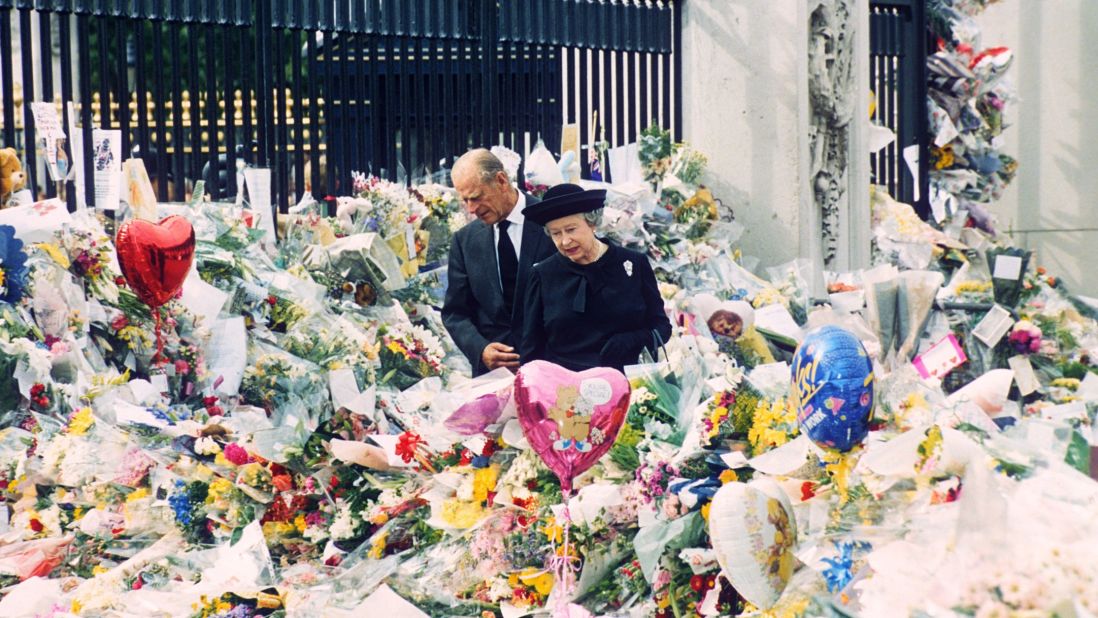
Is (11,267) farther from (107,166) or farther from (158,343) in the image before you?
(107,166)

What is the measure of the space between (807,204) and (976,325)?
6.85 feet

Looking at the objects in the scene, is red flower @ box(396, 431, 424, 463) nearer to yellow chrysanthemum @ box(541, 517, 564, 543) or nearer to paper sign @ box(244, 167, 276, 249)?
yellow chrysanthemum @ box(541, 517, 564, 543)

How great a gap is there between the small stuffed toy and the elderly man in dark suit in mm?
2168

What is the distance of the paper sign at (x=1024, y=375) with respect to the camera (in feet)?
22.1

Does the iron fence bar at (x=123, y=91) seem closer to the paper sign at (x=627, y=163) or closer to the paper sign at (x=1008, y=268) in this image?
the paper sign at (x=627, y=163)

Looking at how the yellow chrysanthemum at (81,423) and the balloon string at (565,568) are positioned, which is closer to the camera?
the balloon string at (565,568)

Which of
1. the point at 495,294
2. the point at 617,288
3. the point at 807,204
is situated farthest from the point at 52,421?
the point at 807,204

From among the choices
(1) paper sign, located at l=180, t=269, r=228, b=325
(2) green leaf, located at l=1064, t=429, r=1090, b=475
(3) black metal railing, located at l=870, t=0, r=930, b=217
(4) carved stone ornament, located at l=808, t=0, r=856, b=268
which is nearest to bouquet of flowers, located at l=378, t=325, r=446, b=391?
(1) paper sign, located at l=180, t=269, r=228, b=325

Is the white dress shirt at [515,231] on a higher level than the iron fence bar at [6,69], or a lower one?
lower

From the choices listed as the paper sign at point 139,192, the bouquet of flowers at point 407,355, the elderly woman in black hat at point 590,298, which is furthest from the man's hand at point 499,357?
the paper sign at point 139,192

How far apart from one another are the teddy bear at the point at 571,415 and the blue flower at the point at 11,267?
2.73 m

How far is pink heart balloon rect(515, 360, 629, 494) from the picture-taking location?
12.7ft

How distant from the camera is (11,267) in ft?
18.5

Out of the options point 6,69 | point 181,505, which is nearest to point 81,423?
point 181,505
